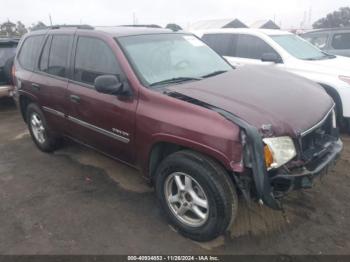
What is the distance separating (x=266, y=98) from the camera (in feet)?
10.2

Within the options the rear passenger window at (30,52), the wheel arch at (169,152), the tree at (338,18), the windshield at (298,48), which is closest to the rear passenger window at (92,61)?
the wheel arch at (169,152)

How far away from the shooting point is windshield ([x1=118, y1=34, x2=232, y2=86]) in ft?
11.3

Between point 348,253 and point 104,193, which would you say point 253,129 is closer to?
point 348,253

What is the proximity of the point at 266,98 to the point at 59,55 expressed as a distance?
2.65 meters

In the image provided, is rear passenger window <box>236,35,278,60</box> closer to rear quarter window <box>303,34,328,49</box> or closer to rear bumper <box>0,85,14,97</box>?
rear quarter window <box>303,34,328,49</box>

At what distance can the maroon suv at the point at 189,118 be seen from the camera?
2.67 metres

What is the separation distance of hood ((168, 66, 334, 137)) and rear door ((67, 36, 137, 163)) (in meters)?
0.58

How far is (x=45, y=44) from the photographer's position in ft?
15.2

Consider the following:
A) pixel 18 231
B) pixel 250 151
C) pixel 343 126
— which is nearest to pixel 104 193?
pixel 18 231

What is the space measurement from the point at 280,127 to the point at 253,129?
0.33 m

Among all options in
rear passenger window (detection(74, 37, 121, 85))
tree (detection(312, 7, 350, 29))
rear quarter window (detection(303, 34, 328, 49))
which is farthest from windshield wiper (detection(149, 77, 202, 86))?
tree (detection(312, 7, 350, 29))

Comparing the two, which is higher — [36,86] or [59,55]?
[59,55]

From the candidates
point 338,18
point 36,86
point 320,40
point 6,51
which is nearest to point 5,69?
point 6,51

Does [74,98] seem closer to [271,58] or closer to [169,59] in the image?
[169,59]
